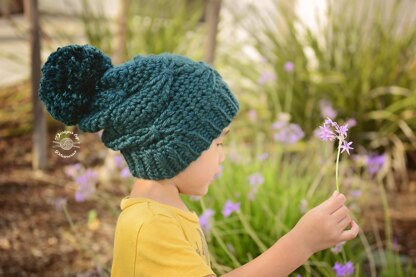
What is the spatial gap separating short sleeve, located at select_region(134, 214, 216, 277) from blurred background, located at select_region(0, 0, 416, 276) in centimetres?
168

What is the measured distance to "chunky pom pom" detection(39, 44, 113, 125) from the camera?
1649 mm

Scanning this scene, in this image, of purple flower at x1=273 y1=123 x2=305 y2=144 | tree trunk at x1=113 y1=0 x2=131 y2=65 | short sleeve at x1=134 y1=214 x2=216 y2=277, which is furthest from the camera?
tree trunk at x1=113 y1=0 x2=131 y2=65

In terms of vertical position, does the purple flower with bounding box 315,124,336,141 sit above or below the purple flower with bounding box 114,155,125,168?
above

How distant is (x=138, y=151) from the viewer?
1.70 m

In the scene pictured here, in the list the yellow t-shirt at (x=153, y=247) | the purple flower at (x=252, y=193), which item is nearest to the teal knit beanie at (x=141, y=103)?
the yellow t-shirt at (x=153, y=247)

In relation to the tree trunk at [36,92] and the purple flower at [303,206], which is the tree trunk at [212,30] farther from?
the purple flower at [303,206]

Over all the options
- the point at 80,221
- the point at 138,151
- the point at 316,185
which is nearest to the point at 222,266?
the point at 316,185

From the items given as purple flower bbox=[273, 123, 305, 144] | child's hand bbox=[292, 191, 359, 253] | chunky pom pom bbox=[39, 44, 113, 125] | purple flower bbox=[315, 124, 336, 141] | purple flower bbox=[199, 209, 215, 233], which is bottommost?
purple flower bbox=[273, 123, 305, 144]

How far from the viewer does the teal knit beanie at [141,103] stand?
1648 millimetres

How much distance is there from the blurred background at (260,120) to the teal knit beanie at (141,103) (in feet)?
5.27

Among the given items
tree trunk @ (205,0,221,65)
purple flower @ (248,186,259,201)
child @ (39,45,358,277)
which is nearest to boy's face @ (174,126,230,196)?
child @ (39,45,358,277)

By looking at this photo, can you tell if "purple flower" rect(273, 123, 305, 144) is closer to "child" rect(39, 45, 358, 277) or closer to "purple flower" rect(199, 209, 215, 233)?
"purple flower" rect(199, 209, 215, 233)

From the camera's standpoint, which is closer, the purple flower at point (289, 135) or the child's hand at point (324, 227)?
the child's hand at point (324, 227)

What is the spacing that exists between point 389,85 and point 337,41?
Answer: 469mm
